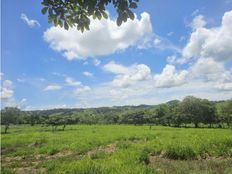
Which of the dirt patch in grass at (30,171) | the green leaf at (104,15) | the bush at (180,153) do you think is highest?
the green leaf at (104,15)

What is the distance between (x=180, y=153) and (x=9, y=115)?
69319 mm

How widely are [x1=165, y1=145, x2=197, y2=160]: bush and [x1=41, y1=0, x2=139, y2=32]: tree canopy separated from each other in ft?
35.7

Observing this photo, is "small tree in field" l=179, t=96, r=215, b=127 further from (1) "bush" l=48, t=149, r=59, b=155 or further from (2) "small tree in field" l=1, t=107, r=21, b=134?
(1) "bush" l=48, t=149, r=59, b=155

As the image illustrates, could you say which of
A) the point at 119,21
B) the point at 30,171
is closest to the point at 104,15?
the point at 119,21

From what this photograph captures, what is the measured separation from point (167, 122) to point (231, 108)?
3030 centimetres

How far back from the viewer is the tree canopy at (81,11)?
4395 mm

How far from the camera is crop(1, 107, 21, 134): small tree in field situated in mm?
72644

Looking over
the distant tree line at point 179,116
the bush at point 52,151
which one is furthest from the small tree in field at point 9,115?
the bush at point 52,151

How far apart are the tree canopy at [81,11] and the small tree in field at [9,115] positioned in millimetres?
74048

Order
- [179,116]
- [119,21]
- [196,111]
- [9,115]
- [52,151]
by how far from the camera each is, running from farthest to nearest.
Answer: [179,116], [196,111], [9,115], [52,151], [119,21]

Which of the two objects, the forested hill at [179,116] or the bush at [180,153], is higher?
the forested hill at [179,116]

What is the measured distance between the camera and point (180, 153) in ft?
46.1

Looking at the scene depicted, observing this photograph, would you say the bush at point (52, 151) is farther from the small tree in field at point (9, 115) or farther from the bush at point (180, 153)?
the small tree in field at point (9, 115)

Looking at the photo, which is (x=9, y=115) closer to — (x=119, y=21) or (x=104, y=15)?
(x=104, y=15)
